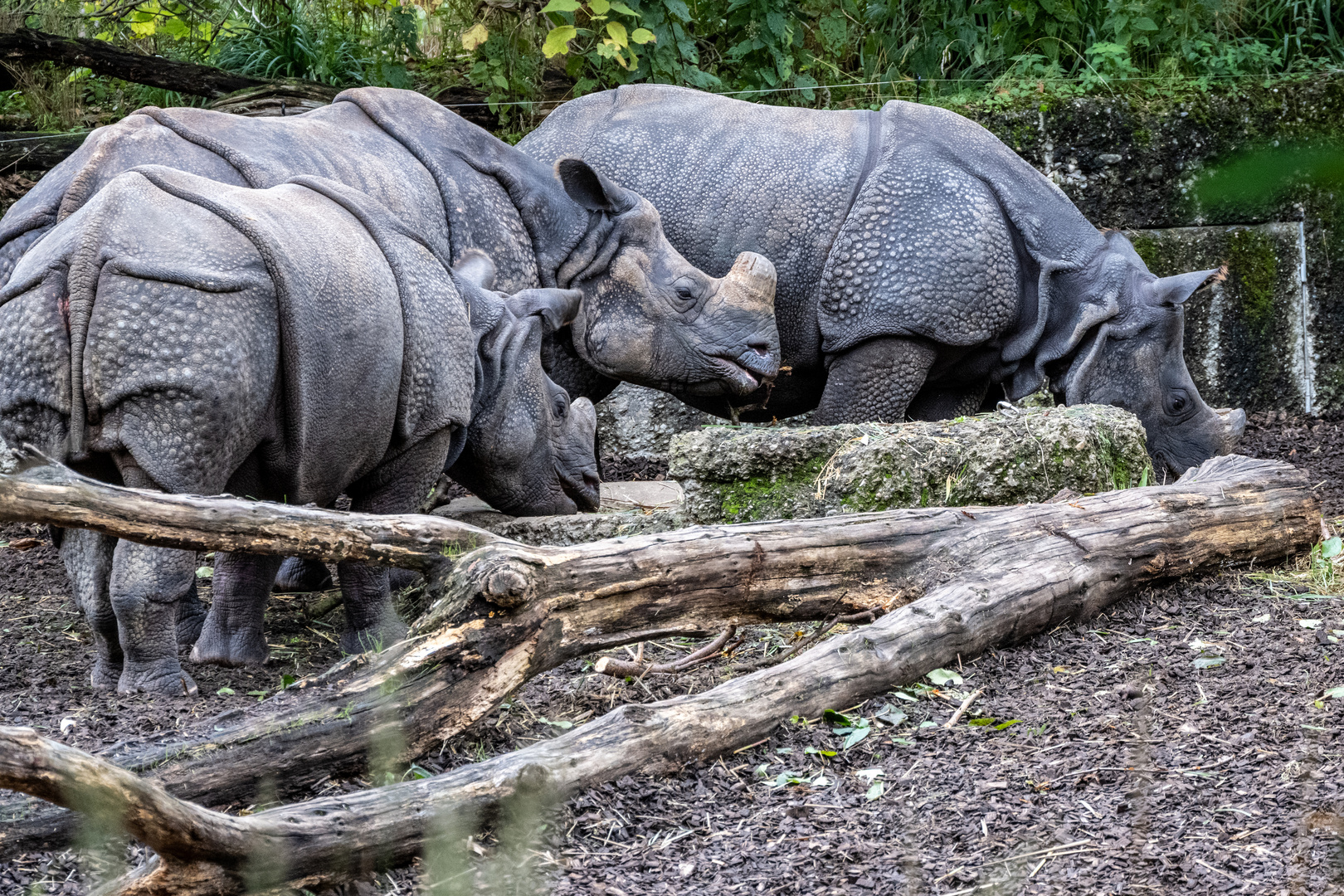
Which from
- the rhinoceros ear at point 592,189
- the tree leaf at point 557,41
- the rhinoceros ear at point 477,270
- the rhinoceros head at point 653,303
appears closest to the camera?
the rhinoceros ear at point 477,270

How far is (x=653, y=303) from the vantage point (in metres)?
6.32

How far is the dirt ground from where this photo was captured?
274cm

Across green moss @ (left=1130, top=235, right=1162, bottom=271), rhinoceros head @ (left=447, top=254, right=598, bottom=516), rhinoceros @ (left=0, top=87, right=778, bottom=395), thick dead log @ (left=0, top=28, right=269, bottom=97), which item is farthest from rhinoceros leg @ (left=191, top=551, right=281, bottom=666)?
green moss @ (left=1130, top=235, right=1162, bottom=271)

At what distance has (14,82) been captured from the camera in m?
8.27

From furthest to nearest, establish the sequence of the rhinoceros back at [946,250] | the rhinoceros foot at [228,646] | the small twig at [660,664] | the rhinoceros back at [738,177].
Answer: the rhinoceros back at [738,177]
the rhinoceros back at [946,250]
the rhinoceros foot at [228,646]
the small twig at [660,664]

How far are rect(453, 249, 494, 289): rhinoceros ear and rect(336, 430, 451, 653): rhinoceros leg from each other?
852 mm

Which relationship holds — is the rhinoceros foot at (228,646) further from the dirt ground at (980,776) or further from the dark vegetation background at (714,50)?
the dark vegetation background at (714,50)

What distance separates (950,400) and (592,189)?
7.39 ft

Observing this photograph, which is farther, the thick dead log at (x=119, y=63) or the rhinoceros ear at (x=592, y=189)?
the thick dead log at (x=119, y=63)

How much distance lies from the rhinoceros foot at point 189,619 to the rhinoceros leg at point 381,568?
1.76ft

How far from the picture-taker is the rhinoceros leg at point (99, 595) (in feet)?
13.7

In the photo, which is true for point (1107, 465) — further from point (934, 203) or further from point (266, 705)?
point (266, 705)

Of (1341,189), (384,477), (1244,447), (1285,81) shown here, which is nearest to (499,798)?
(384,477)

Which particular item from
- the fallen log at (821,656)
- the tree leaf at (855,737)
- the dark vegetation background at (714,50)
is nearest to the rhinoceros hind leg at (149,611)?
the fallen log at (821,656)
